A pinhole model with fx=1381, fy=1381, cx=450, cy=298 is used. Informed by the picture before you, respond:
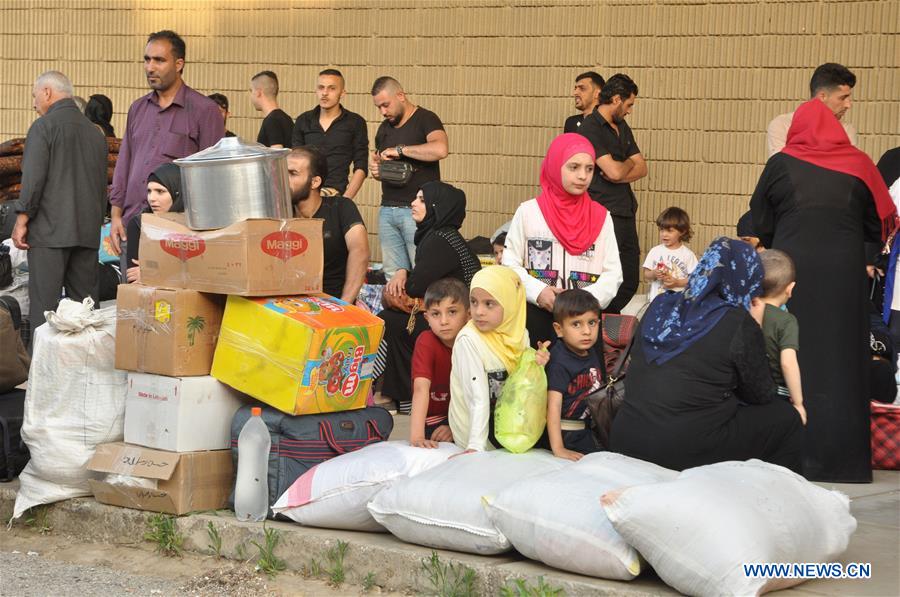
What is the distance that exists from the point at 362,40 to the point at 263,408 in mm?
6412

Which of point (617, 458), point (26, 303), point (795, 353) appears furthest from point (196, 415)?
point (26, 303)

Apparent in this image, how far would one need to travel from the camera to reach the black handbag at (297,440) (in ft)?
20.3

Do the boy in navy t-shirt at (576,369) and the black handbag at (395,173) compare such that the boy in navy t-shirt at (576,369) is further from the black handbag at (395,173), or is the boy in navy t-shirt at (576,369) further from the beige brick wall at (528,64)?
the beige brick wall at (528,64)

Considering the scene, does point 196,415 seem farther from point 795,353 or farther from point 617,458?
point 795,353

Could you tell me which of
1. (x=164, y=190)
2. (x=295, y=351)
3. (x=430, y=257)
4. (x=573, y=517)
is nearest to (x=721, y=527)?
(x=573, y=517)

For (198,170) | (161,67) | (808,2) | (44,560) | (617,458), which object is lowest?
(44,560)

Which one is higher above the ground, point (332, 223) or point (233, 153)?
point (233, 153)

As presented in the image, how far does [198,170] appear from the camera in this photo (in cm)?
635

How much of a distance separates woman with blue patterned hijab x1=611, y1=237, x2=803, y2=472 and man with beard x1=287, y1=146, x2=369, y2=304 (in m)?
2.13

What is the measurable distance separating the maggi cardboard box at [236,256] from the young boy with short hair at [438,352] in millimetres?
569

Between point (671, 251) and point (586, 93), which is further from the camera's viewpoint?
point (586, 93)

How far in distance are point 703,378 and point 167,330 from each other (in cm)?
242

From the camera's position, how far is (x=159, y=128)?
8617 mm

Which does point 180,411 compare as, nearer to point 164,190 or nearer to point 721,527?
point 164,190
